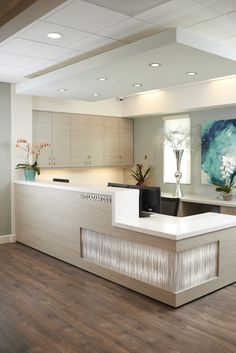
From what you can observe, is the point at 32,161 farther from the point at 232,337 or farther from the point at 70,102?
the point at 232,337

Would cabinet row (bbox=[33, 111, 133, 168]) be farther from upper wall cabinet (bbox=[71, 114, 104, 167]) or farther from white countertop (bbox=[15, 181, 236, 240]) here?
white countertop (bbox=[15, 181, 236, 240])

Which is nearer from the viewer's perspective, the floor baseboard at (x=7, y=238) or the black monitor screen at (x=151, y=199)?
the black monitor screen at (x=151, y=199)

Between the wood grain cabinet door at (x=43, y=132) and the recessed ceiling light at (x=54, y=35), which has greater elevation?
the recessed ceiling light at (x=54, y=35)

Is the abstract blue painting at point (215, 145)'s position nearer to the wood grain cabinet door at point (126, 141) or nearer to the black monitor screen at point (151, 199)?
the wood grain cabinet door at point (126, 141)

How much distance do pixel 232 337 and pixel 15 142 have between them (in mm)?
4609

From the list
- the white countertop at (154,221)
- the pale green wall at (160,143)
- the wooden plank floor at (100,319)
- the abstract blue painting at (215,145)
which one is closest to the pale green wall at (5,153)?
the wooden plank floor at (100,319)

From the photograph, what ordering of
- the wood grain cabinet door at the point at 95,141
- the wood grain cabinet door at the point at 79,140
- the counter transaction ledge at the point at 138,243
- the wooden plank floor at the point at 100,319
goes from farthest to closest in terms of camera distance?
the wood grain cabinet door at the point at 95,141 < the wood grain cabinet door at the point at 79,140 < the counter transaction ledge at the point at 138,243 < the wooden plank floor at the point at 100,319

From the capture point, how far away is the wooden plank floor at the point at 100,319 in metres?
2.95

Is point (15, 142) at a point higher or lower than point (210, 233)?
higher

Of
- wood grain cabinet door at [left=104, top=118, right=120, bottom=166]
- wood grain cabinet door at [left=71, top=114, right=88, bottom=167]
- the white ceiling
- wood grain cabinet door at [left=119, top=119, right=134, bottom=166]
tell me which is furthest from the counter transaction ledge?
wood grain cabinet door at [left=119, top=119, right=134, bottom=166]

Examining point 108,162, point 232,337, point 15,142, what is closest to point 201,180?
point 108,162

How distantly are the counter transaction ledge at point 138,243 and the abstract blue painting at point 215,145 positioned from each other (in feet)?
6.42

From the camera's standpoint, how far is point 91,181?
7871 millimetres

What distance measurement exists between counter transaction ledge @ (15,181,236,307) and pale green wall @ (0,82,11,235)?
1.17 m
